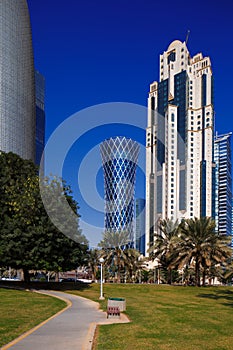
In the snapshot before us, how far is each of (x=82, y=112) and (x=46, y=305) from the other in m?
15.7

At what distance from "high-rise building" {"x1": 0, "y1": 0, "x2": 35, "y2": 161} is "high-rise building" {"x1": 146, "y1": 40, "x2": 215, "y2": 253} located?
52.9 m

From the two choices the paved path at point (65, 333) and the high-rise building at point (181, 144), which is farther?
the high-rise building at point (181, 144)

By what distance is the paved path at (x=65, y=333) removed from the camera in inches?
483

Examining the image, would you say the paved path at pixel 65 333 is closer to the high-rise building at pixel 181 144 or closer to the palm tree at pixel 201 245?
the palm tree at pixel 201 245

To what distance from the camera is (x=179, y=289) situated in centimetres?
4538

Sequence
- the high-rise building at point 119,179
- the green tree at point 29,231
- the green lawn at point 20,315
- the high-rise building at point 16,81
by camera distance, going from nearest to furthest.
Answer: the green lawn at point 20,315
the green tree at point 29,231
the high-rise building at point 16,81
the high-rise building at point 119,179

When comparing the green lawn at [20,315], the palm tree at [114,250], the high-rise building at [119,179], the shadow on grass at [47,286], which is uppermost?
the high-rise building at [119,179]

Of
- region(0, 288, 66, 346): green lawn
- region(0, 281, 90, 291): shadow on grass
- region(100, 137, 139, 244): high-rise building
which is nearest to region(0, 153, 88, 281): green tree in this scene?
region(0, 281, 90, 291): shadow on grass

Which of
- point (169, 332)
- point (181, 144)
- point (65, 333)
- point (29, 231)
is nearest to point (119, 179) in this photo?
point (181, 144)

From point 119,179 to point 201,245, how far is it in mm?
130801

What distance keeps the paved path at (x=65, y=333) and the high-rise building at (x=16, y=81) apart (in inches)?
4846

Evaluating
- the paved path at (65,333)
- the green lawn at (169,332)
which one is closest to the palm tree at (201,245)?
the green lawn at (169,332)

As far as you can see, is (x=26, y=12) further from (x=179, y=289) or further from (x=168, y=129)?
(x=179, y=289)

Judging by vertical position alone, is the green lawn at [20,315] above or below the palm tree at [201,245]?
below
